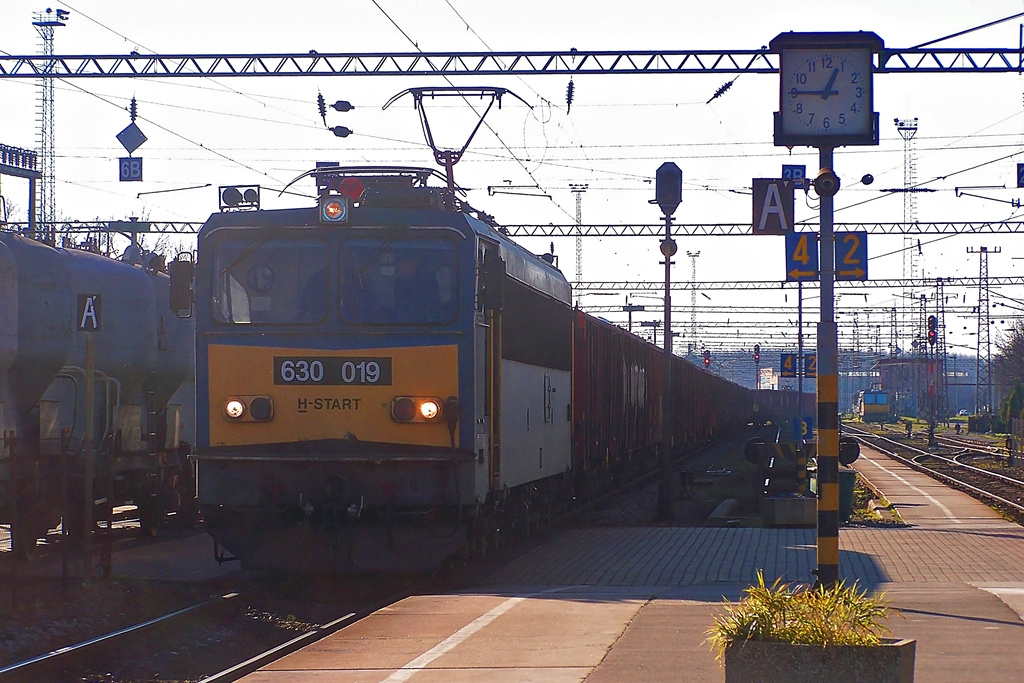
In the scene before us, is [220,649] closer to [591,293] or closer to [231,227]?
[231,227]

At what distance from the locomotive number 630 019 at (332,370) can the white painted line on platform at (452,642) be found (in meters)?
2.43

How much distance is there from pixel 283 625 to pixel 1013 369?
84524 mm

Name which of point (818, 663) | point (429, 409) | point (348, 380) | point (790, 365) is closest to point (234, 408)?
point (348, 380)

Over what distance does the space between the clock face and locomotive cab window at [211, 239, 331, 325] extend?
453 centimetres

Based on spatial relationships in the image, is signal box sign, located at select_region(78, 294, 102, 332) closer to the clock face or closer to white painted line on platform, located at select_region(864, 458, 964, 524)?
the clock face

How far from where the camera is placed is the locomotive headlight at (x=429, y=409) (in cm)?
1198

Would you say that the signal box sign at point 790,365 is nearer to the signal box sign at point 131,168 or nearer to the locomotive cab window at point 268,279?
the signal box sign at point 131,168

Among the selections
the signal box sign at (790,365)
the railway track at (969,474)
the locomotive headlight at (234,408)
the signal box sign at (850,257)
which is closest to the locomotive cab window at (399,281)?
the locomotive headlight at (234,408)

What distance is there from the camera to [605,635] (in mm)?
Result: 8984

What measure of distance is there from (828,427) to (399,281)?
432 centimetres

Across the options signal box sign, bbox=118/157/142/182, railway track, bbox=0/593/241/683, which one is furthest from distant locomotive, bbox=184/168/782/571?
signal box sign, bbox=118/157/142/182

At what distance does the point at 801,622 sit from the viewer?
239 inches

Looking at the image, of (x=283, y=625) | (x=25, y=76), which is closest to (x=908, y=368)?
(x=25, y=76)

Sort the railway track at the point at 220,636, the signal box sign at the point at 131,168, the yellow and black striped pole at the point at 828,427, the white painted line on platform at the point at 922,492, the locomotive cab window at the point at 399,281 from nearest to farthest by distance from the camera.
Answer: the railway track at the point at 220,636 → the yellow and black striped pole at the point at 828,427 → the locomotive cab window at the point at 399,281 → the white painted line on platform at the point at 922,492 → the signal box sign at the point at 131,168
